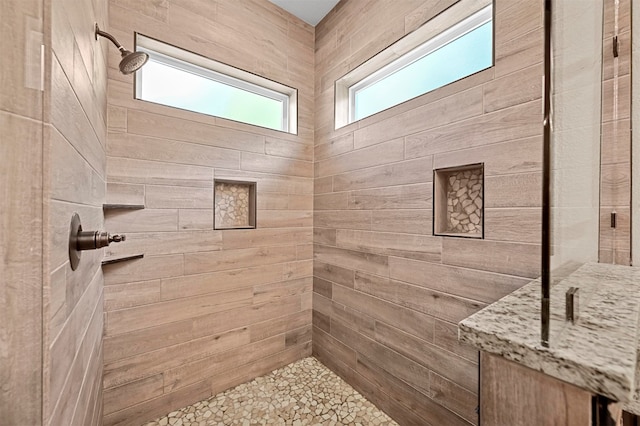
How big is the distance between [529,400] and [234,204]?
1861 millimetres

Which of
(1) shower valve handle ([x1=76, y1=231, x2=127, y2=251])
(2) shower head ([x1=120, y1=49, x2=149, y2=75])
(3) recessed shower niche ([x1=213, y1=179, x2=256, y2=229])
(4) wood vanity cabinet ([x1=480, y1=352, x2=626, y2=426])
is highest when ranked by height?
(2) shower head ([x1=120, y1=49, x2=149, y2=75])

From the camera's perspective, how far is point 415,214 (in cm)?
154

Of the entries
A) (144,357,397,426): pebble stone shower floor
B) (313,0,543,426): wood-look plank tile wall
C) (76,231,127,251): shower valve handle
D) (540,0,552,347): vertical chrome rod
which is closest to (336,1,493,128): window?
(313,0,543,426): wood-look plank tile wall

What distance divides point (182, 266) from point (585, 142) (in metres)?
1.96

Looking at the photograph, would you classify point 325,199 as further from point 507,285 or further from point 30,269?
point 30,269

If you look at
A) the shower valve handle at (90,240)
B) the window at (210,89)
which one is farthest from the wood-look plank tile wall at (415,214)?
the shower valve handle at (90,240)

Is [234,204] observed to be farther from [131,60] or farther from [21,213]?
[21,213]

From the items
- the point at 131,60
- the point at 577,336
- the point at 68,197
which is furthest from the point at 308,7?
the point at 577,336

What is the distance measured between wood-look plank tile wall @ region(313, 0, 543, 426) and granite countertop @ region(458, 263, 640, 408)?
507 millimetres

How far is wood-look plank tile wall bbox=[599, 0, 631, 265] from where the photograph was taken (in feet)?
3.02

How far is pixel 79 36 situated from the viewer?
748 millimetres

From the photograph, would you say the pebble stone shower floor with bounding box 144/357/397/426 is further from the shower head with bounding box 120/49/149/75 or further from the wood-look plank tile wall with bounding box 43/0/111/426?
the shower head with bounding box 120/49/149/75

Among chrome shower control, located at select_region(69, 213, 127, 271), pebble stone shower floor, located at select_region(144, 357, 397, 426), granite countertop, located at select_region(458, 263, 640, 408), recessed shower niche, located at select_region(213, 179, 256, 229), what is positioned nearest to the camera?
granite countertop, located at select_region(458, 263, 640, 408)

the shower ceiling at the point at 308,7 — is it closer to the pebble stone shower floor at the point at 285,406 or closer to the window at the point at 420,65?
the window at the point at 420,65
